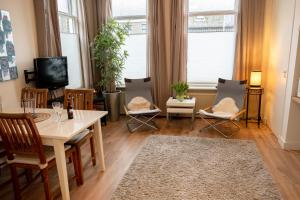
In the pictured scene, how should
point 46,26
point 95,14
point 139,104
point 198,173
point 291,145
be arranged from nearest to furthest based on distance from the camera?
point 198,173 → point 291,145 → point 46,26 → point 139,104 → point 95,14

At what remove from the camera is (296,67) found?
10.1 feet

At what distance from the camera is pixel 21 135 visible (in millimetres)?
1973

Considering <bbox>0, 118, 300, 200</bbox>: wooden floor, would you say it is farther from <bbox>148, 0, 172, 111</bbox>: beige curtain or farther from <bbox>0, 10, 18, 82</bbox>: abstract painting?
A: <bbox>0, 10, 18, 82</bbox>: abstract painting

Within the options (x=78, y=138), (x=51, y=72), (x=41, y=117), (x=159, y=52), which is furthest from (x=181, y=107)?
(x=41, y=117)

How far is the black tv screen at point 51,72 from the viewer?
338cm

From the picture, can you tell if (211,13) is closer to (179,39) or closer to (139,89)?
(179,39)

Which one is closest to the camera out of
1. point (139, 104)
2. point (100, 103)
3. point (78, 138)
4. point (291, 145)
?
point (78, 138)

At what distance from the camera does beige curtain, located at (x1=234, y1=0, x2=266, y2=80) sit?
4.21 metres

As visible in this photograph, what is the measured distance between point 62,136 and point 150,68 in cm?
315

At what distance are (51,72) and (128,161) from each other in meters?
1.83

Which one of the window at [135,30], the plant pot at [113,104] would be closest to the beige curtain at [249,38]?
the window at [135,30]

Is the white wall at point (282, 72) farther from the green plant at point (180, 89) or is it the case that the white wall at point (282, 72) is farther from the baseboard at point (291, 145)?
the green plant at point (180, 89)

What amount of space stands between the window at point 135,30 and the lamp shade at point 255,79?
2.14 m

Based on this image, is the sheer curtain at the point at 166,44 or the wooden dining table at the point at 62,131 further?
the sheer curtain at the point at 166,44
